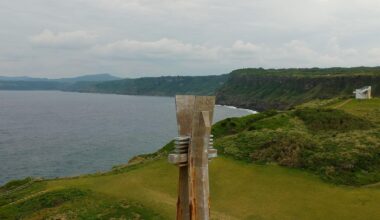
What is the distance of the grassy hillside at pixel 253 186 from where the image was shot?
→ 80.2 feet

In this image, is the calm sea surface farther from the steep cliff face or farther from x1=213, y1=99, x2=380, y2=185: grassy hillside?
the steep cliff face

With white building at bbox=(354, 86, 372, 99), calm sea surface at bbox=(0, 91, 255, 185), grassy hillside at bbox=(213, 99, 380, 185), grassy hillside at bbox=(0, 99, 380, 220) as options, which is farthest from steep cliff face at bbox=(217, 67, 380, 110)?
grassy hillside at bbox=(0, 99, 380, 220)

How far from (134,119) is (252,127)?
93912mm

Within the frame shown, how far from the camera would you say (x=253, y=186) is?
28500 millimetres

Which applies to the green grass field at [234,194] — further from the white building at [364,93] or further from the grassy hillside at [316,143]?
the white building at [364,93]

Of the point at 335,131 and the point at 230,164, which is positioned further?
the point at 335,131

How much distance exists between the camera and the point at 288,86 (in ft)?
575

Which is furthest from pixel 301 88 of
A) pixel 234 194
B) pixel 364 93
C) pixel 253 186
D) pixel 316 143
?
pixel 234 194

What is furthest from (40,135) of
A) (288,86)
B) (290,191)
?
(288,86)

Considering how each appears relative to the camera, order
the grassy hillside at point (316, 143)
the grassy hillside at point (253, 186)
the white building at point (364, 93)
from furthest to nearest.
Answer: the white building at point (364, 93), the grassy hillside at point (316, 143), the grassy hillside at point (253, 186)

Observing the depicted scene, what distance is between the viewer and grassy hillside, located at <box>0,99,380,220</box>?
80.2ft

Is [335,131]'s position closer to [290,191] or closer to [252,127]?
[252,127]

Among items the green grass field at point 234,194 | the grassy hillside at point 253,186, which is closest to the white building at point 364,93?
the grassy hillside at point 253,186

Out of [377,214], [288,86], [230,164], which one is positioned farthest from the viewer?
[288,86]
